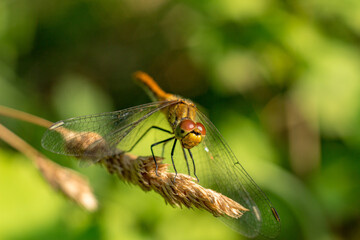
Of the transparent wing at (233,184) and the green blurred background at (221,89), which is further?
the green blurred background at (221,89)

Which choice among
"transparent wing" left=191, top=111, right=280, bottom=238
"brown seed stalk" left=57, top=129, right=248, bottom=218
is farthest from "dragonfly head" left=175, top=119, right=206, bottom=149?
"brown seed stalk" left=57, top=129, right=248, bottom=218

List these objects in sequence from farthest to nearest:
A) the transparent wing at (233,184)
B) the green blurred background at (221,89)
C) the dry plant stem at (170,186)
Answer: the green blurred background at (221,89) < the transparent wing at (233,184) < the dry plant stem at (170,186)

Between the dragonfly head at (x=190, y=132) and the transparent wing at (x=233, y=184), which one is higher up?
the dragonfly head at (x=190, y=132)

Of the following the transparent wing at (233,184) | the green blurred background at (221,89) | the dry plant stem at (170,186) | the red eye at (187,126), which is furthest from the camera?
the green blurred background at (221,89)

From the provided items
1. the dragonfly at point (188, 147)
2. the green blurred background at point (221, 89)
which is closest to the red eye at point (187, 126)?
the dragonfly at point (188, 147)

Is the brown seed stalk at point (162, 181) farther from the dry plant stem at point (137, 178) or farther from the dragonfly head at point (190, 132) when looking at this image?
the dragonfly head at point (190, 132)

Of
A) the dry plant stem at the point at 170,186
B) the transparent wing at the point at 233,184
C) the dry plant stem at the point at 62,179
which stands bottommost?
the transparent wing at the point at 233,184
